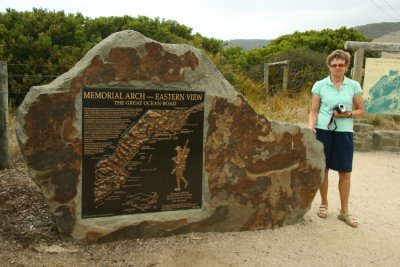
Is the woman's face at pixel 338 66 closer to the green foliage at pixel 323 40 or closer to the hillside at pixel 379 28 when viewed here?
the green foliage at pixel 323 40

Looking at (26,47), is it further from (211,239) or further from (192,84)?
(211,239)

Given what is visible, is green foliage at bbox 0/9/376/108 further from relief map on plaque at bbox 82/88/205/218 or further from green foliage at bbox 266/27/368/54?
relief map on plaque at bbox 82/88/205/218

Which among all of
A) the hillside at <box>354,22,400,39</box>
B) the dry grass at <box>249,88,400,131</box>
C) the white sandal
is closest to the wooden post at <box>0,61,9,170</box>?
the white sandal

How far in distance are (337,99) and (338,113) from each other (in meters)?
0.15

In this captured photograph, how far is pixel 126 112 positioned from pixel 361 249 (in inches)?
102

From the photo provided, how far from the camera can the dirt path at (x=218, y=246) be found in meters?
3.70

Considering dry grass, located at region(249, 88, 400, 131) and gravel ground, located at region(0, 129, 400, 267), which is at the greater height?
dry grass, located at region(249, 88, 400, 131)

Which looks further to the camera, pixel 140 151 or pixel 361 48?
pixel 361 48

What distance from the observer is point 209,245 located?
4.04 meters

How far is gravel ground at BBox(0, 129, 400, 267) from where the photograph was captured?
12.2 ft

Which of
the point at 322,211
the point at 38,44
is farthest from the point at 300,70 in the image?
the point at 322,211

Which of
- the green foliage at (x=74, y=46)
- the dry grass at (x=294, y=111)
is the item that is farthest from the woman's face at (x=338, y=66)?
the dry grass at (x=294, y=111)

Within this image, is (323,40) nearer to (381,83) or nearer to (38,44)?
(381,83)

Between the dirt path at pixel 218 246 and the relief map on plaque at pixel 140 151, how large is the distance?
35cm
